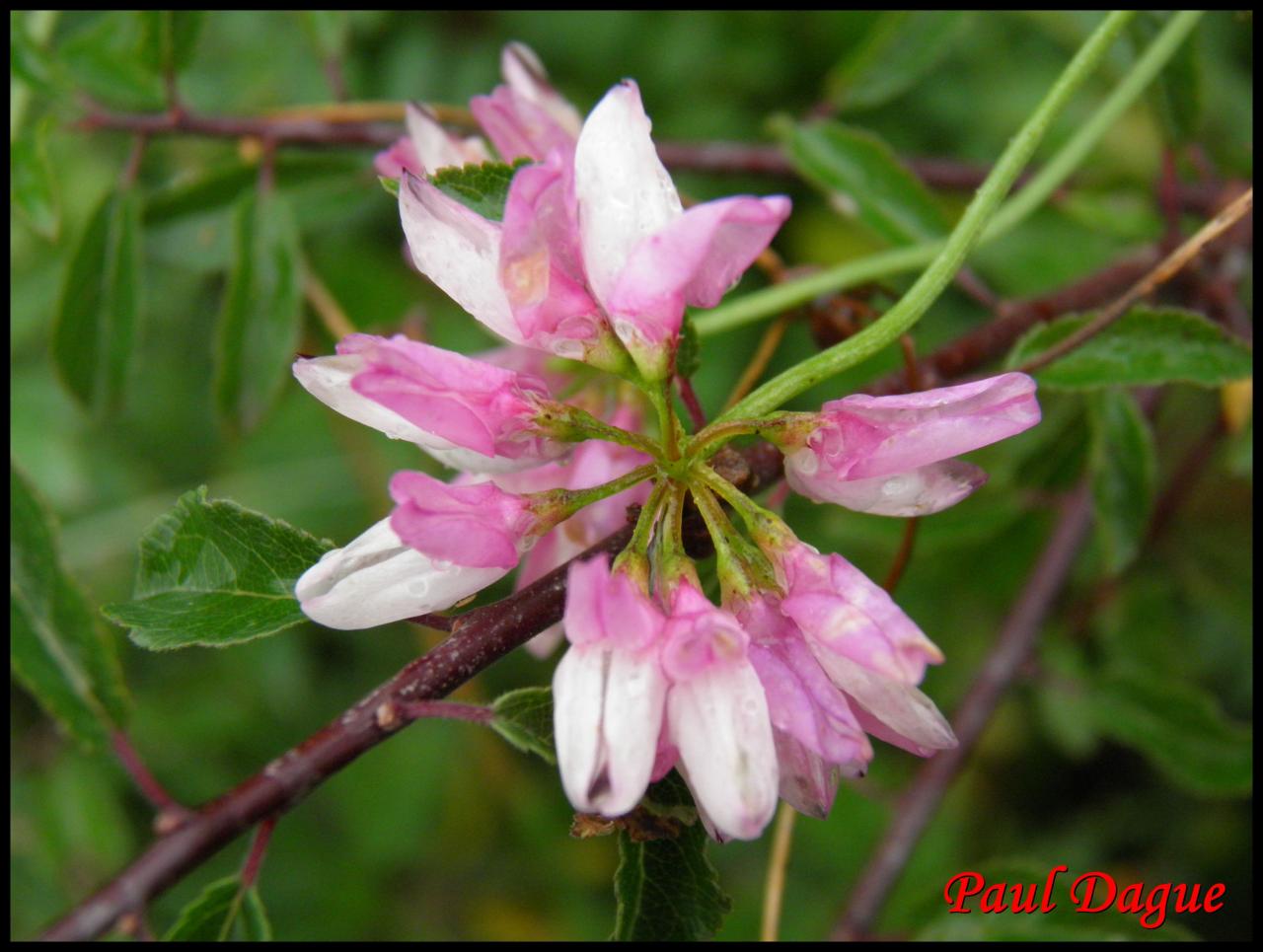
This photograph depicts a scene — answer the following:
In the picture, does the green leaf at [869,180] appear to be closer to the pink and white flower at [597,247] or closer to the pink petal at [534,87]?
the pink petal at [534,87]

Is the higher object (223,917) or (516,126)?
(516,126)

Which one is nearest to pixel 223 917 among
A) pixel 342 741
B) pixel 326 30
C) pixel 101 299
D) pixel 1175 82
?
pixel 342 741

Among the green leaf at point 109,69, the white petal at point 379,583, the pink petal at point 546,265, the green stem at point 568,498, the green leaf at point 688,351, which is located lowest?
the white petal at point 379,583

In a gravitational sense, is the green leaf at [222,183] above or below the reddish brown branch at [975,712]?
above

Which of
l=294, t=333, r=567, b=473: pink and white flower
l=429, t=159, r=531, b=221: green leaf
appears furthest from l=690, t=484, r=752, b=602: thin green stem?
l=429, t=159, r=531, b=221: green leaf

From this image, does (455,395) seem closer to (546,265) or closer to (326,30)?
(546,265)

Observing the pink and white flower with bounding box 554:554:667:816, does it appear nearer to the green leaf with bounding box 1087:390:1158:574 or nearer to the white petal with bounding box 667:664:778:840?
the white petal with bounding box 667:664:778:840

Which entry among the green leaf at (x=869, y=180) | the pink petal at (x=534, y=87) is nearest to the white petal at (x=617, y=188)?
the pink petal at (x=534, y=87)

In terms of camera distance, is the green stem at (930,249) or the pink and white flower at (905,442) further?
the green stem at (930,249)
